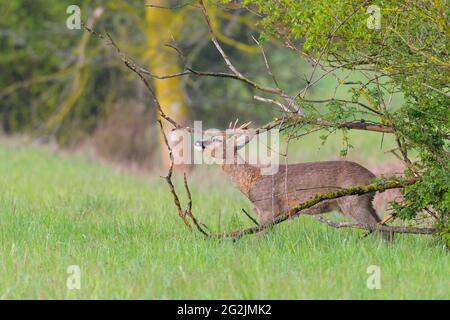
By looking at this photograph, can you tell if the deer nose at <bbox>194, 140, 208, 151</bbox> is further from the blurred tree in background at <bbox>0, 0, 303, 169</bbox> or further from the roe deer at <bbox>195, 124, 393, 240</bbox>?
the blurred tree in background at <bbox>0, 0, 303, 169</bbox>

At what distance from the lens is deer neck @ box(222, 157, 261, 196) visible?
955 centimetres

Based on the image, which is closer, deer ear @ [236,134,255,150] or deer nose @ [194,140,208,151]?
deer ear @ [236,134,255,150]

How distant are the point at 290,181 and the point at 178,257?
2.33 m

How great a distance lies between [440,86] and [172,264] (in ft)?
8.50

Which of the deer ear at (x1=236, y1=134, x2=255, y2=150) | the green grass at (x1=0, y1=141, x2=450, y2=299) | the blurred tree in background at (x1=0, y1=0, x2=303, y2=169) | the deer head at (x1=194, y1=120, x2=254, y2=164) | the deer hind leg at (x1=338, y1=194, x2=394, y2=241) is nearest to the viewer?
the green grass at (x1=0, y1=141, x2=450, y2=299)

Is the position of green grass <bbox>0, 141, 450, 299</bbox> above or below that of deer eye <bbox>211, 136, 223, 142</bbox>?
below

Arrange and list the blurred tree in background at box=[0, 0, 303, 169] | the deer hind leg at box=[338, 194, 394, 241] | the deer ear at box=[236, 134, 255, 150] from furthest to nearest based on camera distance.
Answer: the blurred tree in background at box=[0, 0, 303, 169] → the deer ear at box=[236, 134, 255, 150] → the deer hind leg at box=[338, 194, 394, 241]

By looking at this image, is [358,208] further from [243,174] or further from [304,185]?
[243,174]

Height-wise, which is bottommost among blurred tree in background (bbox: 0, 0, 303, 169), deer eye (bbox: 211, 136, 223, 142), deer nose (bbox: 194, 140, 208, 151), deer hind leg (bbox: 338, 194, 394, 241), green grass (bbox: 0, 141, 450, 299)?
green grass (bbox: 0, 141, 450, 299)

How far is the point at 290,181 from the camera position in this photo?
916 cm

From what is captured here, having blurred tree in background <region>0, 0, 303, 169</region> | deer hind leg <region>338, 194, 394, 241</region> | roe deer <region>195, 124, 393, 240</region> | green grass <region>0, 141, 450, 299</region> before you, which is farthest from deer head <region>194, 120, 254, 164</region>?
blurred tree in background <region>0, 0, 303, 169</region>

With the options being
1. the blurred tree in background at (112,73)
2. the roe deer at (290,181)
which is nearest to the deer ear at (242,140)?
the roe deer at (290,181)

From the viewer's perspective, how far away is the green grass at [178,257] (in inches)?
239

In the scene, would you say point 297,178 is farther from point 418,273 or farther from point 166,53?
point 166,53
